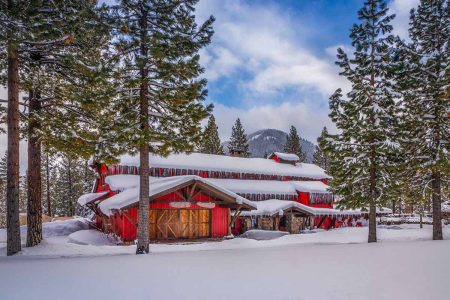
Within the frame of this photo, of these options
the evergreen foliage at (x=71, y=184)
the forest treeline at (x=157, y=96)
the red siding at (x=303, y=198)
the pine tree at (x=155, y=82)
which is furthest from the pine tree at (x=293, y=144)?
the pine tree at (x=155, y=82)

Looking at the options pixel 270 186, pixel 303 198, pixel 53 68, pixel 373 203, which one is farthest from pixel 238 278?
pixel 303 198

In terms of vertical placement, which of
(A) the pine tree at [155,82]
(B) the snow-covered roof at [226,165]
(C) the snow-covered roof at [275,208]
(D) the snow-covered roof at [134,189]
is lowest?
(C) the snow-covered roof at [275,208]

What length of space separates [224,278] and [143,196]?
6.93 m

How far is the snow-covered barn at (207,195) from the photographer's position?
21.3 m

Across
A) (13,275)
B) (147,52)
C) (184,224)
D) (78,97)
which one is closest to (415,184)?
(184,224)

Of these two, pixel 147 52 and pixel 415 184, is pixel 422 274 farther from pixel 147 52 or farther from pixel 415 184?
pixel 415 184

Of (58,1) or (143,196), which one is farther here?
(143,196)

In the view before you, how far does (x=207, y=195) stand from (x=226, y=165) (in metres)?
12.0

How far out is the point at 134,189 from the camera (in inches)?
888

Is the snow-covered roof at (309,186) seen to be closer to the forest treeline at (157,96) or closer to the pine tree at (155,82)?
the forest treeline at (157,96)

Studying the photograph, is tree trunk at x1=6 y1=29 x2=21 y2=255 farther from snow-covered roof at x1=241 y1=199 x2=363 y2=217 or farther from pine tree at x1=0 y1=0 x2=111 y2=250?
snow-covered roof at x1=241 y1=199 x2=363 y2=217

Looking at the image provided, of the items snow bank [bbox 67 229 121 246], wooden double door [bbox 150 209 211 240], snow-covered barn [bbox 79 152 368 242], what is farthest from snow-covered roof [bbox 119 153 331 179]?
wooden double door [bbox 150 209 211 240]

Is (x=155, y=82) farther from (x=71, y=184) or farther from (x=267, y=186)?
(x=71, y=184)

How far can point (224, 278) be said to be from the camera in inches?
278
